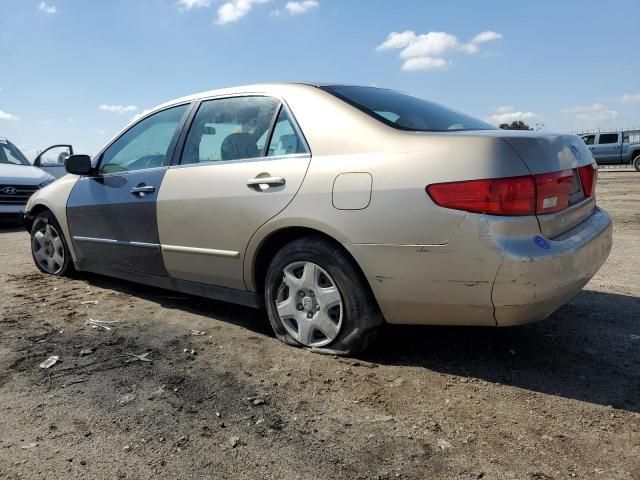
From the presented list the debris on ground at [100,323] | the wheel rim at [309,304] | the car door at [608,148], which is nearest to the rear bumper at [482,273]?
the wheel rim at [309,304]

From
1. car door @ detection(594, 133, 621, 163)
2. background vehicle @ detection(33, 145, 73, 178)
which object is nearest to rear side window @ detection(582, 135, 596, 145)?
car door @ detection(594, 133, 621, 163)

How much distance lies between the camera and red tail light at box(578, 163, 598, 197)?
9.87 ft

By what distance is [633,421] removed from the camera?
2346mm

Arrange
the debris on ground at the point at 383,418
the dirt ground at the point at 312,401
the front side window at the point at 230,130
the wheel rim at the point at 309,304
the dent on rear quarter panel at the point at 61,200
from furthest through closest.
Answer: the dent on rear quarter panel at the point at 61,200, the front side window at the point at 230,130, the wheel rim at the point at 309,304, the debris on ground at the point at 383,418, the dirt ground at the point at 312,401

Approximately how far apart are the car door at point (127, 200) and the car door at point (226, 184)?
0.16 meters

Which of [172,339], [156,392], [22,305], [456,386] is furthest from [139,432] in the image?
[22,305]

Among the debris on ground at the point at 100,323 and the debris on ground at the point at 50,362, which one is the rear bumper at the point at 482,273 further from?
the debris on ground at the point at 100,323

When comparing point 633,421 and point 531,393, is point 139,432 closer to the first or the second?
point 531,393

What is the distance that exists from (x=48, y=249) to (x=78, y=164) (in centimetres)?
129

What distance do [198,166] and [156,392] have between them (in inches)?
61.2

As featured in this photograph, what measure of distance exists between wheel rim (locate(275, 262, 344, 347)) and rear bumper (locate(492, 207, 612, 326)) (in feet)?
Result: 2.96

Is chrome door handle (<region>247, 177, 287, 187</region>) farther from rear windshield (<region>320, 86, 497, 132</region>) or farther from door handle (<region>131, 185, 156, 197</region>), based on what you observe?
door handle (<region>131, 185, 156, 197</region>)

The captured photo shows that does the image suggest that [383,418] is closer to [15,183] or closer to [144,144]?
[144,144]

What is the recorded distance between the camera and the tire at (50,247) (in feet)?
16.4
